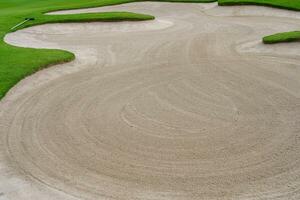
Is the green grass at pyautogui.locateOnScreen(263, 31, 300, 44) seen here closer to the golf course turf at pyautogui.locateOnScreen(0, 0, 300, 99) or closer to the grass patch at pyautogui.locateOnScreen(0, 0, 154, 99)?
the golf course turf at pyautogui.locateOnScreen(0, 0, 300, 99)

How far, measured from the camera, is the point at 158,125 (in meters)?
10.1

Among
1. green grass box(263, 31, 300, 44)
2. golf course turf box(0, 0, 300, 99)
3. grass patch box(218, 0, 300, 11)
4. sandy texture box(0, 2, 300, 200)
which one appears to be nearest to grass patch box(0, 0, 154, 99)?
golf course turf box(0, 0, 300, 99)

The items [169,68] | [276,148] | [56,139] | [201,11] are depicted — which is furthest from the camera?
[201,11]

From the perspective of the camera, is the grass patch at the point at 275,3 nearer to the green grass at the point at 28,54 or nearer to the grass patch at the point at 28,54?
the grass patch at the point at 28,54

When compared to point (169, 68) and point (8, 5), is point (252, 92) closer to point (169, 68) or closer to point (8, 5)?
point (169, 68)

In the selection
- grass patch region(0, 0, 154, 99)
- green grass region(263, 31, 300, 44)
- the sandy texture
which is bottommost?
the sandy texture

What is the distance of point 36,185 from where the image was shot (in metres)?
7.87

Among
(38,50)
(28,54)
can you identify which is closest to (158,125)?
(28,54)

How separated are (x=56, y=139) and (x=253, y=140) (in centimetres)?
474

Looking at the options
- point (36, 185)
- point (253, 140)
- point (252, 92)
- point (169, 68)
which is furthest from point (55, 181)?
point (169, 68)

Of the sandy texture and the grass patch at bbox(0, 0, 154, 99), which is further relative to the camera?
the grass patch at bbox(0, 0, 154, 99)

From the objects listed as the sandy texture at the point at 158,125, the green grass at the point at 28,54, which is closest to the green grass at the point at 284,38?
the sandy texture at the point at 158,125

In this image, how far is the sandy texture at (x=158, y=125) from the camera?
25.6 ft

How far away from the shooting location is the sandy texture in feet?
25.6
